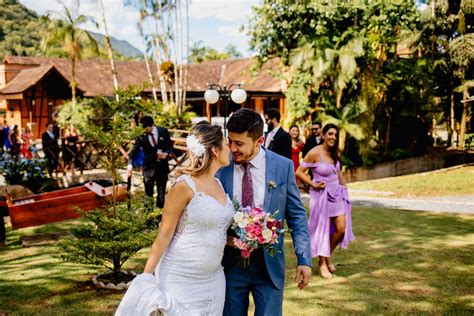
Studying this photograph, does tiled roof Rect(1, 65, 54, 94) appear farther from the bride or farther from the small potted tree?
the bride

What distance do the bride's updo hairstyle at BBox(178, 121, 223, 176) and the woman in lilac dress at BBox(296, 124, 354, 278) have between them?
12.2 ft

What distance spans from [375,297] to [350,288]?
40cm

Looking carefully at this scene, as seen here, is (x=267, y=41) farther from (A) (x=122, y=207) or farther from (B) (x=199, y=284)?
(B) (x=199, y=284)

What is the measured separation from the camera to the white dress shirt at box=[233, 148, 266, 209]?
11.2ft

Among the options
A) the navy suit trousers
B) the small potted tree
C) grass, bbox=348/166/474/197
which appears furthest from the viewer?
grass, bbox=348/166/474/197

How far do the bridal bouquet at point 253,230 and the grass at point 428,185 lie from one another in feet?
44.5

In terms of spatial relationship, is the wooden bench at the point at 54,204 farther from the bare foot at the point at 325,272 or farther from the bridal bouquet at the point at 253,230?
the bridal bouquet at the point at 253,230

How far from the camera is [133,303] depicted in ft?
9.39

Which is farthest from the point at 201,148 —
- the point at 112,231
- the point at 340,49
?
the point at 340,49

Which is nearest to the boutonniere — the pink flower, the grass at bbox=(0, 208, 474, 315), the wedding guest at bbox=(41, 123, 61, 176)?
the pink flower

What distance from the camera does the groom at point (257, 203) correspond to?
329cm

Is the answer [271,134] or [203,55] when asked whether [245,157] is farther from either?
[203,55]

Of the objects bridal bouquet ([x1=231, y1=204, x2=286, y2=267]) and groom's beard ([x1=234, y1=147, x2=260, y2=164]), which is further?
groom's beard ([x1=234, y1=147, x2=260, y2=164])

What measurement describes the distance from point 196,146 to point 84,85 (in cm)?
3357
